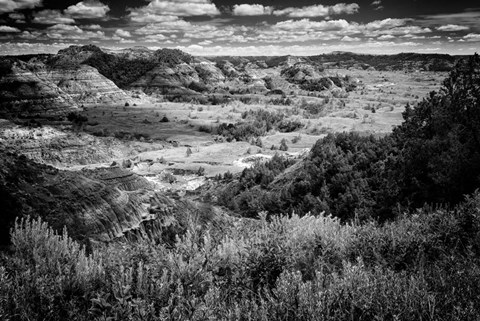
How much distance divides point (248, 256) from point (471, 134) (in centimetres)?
1044

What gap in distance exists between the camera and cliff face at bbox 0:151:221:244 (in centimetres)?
810

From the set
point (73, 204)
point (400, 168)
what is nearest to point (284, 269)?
point (73, 204)

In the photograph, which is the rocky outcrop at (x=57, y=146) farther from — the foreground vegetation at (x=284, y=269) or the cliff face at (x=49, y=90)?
the foreground vegetation at (x=284, y=269)

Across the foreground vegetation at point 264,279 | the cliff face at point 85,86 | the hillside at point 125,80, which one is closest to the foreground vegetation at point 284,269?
the foreground vegetation at point 264,279

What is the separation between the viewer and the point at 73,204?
30.0ft

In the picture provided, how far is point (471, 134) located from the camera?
39.0 ft

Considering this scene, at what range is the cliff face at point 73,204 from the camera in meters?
8.10

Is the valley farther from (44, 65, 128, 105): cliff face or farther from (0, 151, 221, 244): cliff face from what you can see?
(0, 151, 221, 244): cliff face

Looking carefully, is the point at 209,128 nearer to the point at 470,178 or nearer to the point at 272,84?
the point at 470,178

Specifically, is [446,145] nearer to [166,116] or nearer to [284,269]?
[284,269]

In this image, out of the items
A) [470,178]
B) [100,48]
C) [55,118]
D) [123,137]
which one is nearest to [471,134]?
[470,178]

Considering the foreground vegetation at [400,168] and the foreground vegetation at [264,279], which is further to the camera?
the foreground vegetation at [400,168]

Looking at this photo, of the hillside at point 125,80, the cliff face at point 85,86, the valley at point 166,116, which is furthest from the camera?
the cliff face at point 85,86

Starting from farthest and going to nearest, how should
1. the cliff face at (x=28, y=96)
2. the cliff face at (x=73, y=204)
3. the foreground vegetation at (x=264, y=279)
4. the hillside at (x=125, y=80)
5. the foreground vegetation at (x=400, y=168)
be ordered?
the hillside at (x=125, y=80) < the cliff face at (x=28, y=96) < the foreground vegetation at (x=400, y=168) < the cliff face at (x=73, y=204) < the foreground vegetation at (x=264, y=279)
